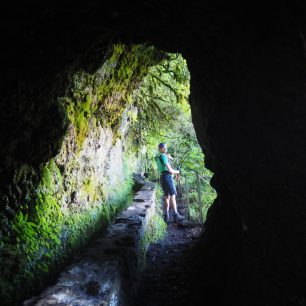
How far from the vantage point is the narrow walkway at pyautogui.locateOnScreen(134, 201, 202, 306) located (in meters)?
5.07

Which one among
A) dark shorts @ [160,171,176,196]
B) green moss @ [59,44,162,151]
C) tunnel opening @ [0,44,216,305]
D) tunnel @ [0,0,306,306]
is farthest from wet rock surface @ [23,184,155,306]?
dark shorts @ [160,171,176,196]

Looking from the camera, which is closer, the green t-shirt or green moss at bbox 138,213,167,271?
green moss at bbox 138,213,167,271

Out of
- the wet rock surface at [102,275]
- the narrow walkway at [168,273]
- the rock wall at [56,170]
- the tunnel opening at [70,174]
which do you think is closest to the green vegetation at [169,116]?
the tunnel opening at [70,174]

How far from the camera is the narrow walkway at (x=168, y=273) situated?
5070mm

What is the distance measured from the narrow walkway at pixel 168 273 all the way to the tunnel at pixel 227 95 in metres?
1.14

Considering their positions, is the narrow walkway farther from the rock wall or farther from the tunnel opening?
the rock wall

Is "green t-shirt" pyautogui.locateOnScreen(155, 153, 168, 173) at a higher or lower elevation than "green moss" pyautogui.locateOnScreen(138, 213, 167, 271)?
higher

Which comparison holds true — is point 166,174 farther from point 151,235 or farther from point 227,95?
point 227,95

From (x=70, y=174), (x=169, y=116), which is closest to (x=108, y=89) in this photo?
(x=70, y=174)

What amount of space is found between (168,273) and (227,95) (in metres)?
4.06

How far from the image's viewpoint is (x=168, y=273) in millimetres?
6188

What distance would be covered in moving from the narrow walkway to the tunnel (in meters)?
1.14

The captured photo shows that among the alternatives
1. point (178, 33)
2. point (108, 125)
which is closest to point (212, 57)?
point (178, 33)

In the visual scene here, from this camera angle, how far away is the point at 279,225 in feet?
10.7
